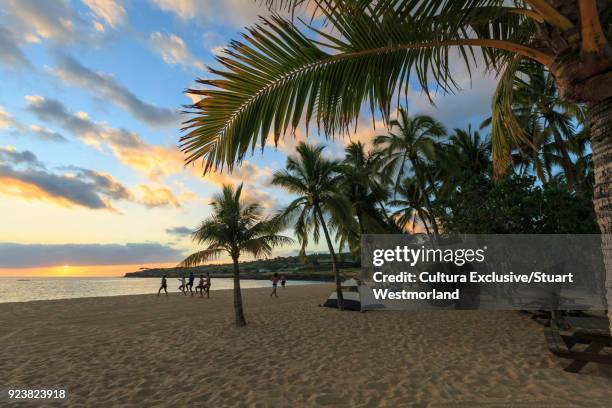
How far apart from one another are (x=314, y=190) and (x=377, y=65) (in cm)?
1472

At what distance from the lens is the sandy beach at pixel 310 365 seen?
517 cm

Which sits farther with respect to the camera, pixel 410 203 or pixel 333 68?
pixel 410 203

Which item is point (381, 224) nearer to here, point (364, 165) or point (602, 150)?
point (364, 165)

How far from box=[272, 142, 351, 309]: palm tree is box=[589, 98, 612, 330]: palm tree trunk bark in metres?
14.8

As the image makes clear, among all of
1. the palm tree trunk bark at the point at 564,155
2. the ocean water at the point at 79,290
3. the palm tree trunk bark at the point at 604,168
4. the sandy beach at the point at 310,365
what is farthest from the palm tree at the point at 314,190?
the ocean water at the point at 79,290

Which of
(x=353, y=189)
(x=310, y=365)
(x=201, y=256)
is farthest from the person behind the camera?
(x=353, y=189)

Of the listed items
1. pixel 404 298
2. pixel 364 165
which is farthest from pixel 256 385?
pixel 364 165

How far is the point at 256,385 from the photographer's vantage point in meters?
5.80

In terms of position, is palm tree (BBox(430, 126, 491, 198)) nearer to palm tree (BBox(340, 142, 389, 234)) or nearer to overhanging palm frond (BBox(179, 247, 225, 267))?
palm tree (BBox(340, 142, 389, 234))

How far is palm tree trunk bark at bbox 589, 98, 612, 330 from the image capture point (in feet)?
7.01

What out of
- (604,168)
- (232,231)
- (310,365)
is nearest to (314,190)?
(232,231)

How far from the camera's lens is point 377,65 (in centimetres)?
276

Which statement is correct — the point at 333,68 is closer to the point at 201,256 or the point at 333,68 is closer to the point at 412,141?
the point at 201,256

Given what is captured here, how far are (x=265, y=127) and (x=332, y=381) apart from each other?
495 centimetres
